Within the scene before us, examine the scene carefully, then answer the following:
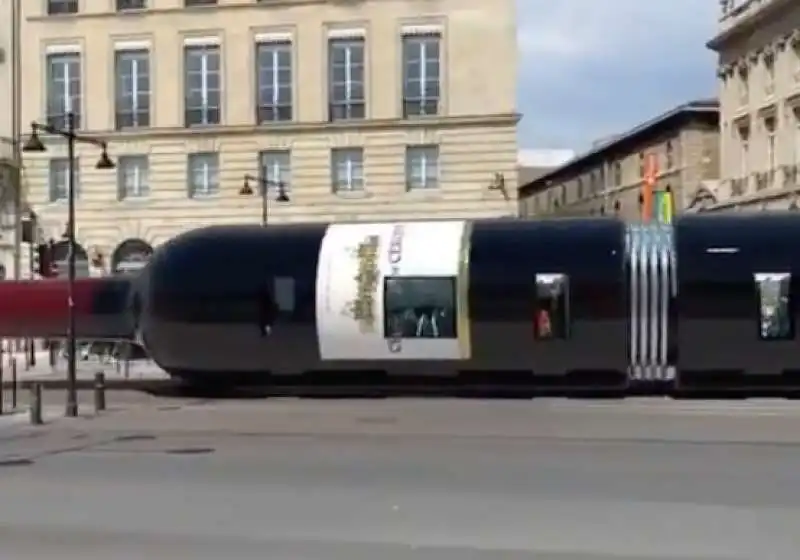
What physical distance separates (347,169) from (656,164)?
40.8 meters

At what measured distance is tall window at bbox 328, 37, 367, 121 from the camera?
52.1m

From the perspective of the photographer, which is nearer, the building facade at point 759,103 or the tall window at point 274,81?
the tall window at point 274,81

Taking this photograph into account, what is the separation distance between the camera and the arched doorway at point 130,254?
53750mm

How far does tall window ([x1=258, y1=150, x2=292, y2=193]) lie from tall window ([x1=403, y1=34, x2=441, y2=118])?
5267 mm

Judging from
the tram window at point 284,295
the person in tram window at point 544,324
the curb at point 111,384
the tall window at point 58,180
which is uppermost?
the tall window at point 58,180

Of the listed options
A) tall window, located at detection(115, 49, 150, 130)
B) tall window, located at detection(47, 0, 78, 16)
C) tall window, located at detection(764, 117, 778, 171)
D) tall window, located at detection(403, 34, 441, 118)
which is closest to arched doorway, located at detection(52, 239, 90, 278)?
tall window, located at detection(115, 49, 150, 130)

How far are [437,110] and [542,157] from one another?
99.7 metres

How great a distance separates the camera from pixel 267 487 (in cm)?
1331

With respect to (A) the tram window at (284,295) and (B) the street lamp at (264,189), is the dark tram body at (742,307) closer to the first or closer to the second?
(A) the tram window at (284,295)

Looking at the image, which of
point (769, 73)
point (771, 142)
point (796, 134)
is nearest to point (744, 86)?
point (769, 73)

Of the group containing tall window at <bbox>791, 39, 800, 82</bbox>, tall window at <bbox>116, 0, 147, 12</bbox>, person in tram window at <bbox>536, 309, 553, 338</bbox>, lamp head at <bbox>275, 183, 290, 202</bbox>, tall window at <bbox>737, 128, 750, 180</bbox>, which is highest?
tall window at <bbox>116, 0, 147, 12</bbox>

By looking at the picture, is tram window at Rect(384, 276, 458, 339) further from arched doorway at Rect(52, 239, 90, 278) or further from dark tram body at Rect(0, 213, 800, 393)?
arched doorway at Rect(52, 239, 90, 278)

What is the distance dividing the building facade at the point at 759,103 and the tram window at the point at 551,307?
37.4 metres

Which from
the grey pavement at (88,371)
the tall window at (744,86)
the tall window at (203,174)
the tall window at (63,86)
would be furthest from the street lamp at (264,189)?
the tall window at (744,86)
